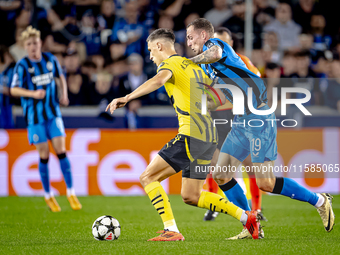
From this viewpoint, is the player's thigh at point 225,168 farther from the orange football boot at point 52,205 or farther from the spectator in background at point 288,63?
the spectator in background at point 288,63

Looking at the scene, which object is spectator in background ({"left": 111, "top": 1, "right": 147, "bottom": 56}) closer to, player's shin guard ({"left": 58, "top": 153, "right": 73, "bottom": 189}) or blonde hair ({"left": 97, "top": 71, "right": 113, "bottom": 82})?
blonde hair ({"left": 97, "top": 71, "right": 113, "bottom": 82})

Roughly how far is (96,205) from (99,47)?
162 inches

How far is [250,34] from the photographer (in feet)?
31.5

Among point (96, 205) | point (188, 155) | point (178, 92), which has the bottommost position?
point (96, 205)

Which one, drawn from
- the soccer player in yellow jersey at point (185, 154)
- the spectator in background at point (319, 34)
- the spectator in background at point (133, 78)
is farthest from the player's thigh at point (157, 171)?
the spectator in background at point (319, 34)

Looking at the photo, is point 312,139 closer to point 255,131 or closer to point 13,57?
point 255,131

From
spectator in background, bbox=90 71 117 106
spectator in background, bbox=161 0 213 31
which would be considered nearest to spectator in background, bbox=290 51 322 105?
spectator in background, bbox=161 0 213 31

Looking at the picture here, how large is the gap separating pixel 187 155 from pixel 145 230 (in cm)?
135

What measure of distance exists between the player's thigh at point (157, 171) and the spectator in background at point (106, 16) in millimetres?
6895

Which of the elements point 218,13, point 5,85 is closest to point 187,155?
point 5,85

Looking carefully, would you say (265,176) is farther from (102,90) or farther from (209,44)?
(102,90)

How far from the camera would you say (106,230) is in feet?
14.7

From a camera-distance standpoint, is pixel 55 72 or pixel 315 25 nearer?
pixel 55 72

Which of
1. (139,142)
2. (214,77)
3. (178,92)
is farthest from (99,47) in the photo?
(178,92)
